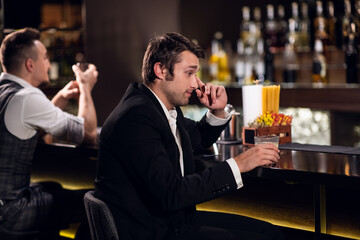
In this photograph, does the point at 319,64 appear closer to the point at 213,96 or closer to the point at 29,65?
the point at 213,96

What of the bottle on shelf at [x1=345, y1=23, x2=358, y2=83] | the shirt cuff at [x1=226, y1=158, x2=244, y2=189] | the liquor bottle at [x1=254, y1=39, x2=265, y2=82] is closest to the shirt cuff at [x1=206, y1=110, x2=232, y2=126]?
the shirt cuff at [x1=226, y1=158, x2=244, y2=189]

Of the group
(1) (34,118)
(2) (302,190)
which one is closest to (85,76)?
(1) (34,118)

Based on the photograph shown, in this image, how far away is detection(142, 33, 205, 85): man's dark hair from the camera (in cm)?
161

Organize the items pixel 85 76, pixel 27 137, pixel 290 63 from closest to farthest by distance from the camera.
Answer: pixel 27 137 < pixel 85 76 < pixel 290 63

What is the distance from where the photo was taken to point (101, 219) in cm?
140

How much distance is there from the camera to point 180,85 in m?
1.63

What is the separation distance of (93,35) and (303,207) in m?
2.88

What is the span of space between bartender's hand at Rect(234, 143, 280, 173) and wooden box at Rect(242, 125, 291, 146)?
0.50 meters

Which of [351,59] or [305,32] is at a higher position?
[305,32]

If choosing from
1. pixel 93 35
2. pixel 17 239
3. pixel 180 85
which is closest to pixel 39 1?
pixel 93 35

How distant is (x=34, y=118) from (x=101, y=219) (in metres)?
0.97

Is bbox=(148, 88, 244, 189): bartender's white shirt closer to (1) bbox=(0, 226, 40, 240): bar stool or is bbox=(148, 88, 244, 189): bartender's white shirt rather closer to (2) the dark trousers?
(2) the dark trousers

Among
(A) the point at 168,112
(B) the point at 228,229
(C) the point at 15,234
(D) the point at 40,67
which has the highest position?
(D) the point at 40,67

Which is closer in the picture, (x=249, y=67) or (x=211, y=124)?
(x=211, y=124)
